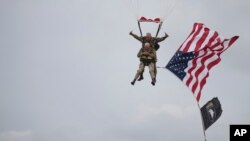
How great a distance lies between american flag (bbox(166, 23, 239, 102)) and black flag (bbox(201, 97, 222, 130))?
2.32 m

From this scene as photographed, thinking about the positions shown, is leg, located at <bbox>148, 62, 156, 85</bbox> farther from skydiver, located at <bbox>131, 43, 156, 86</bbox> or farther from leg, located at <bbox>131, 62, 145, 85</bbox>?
leg, located at <bbox>131, 62, 145, 85</bbox>

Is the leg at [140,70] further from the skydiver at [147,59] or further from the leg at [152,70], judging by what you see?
the leg at [152,70]

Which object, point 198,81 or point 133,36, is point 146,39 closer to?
point 133,36

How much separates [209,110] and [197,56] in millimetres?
5054

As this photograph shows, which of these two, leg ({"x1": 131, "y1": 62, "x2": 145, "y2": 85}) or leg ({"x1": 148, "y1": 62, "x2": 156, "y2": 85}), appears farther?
leg ({"x1": 131, "y1": 62, "x2": 145, "y2": 85})

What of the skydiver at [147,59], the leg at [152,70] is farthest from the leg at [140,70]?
the leg at [152,70]

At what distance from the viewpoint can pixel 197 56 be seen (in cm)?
5391

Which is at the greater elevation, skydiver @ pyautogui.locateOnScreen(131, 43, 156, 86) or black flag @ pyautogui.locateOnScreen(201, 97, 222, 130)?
skydiver @ pyautogui.locateOnScreen(131, 43, 156, 86)

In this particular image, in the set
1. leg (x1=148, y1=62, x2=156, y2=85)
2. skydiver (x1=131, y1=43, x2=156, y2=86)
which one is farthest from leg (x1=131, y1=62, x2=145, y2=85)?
leg (x1=148, y1=62, x2=156, y2=85)

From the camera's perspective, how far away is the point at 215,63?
175ft

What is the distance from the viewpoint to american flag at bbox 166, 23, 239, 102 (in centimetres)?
5300

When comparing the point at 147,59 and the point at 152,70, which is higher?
the point at 147,59

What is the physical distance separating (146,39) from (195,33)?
13.5ft

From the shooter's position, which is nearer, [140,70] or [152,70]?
[152,70]
